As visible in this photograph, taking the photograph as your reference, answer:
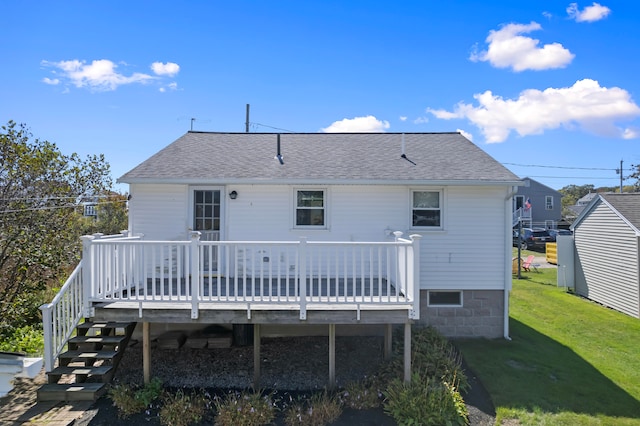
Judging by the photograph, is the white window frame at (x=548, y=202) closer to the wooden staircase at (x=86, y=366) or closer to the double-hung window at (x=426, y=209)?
Result: the double-hung window at (x=426, y=209)

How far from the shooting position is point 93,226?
1641cm

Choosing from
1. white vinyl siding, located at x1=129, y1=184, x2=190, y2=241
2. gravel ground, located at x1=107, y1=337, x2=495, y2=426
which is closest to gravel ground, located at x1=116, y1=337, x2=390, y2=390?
gravel ground, located at x1=107, y1=337, x2=495, y2=426

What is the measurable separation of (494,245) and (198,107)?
12.3 m

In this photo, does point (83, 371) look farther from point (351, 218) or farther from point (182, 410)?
point (351, 218)

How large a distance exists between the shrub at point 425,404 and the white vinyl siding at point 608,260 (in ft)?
30.2

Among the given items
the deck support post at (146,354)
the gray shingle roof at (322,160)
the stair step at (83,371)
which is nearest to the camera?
the stair step at (83,371)

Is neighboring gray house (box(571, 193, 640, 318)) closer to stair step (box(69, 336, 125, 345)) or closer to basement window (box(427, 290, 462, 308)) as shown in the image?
basement window (box(427, 290, 462, 308))

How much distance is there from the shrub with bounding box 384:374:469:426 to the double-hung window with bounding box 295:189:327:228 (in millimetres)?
3839

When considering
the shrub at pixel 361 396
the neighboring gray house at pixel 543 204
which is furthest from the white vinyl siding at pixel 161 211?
the neighboring gray house at pixel 543 204

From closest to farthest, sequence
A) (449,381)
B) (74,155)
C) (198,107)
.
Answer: (449,381), (74,155), (198,107)

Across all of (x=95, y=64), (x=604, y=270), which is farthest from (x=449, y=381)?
(x=95, y=64)

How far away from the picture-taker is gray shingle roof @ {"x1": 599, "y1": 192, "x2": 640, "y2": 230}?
1101cm

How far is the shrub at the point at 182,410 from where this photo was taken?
503 cm

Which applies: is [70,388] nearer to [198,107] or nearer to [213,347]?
[213,347]
